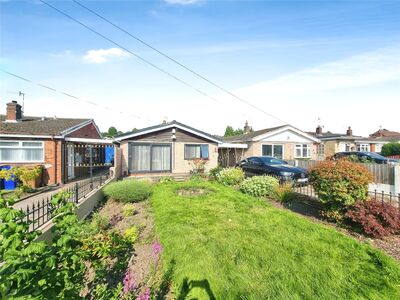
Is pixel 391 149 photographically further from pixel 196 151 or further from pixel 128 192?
pixel 128 192

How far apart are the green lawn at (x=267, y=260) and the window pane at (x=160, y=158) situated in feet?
35.3

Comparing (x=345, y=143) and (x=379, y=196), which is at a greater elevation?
(x=345, y=143)

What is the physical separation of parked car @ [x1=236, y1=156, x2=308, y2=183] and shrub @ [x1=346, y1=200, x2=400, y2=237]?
19.3ft

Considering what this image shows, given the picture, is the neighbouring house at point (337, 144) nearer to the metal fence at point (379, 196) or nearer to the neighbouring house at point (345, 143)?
the neighbouring house at point (345, 143)

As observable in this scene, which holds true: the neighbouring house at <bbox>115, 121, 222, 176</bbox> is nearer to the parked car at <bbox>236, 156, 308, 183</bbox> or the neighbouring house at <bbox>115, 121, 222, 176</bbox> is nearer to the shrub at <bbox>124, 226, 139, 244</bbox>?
the parked car at <bbox>236, 156, 308, 183</bbox>

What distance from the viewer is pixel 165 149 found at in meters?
18.9

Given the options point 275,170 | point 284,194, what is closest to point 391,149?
point 275,170

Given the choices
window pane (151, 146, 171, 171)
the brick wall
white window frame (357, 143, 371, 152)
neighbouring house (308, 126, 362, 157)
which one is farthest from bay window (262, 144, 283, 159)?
the brick wall

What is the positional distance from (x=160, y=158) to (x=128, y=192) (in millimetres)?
8191

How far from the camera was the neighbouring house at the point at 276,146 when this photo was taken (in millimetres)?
26609

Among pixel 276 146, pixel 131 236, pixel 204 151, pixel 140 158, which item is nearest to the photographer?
pixel 131 236

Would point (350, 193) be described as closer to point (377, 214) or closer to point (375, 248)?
point (377, 214)

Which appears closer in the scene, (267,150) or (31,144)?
(31,144)

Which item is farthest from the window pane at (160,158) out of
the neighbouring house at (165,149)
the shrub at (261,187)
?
the shrub at (261,187)
